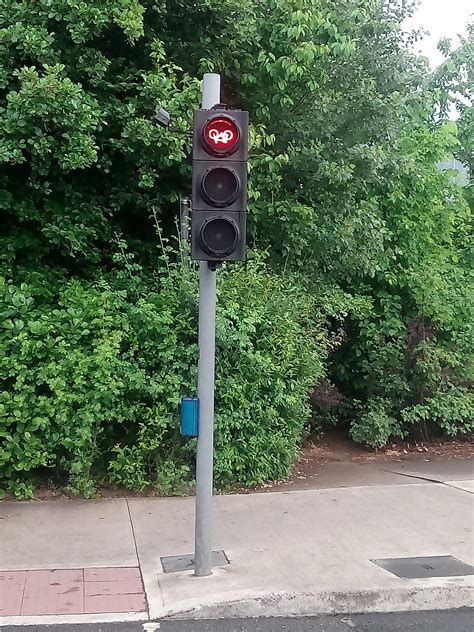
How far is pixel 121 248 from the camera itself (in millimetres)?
7680

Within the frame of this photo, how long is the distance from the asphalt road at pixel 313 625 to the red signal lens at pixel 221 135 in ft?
9.75

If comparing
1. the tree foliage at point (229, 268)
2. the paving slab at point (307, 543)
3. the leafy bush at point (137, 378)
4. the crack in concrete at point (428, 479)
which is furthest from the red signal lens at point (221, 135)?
the crack in concrete at point (428, 479)

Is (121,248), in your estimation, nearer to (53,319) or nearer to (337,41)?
(53,319)

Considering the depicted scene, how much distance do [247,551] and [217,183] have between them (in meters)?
2.78

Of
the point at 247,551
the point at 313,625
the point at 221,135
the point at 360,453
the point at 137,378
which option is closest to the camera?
the point at 313,625

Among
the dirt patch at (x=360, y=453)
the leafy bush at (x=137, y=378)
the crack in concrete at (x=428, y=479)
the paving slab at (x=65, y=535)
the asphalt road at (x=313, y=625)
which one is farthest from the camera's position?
the dirt patch at (x=360, y=453)

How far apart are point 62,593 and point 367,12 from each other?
6.70 meters

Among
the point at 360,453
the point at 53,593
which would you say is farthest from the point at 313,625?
the point at 360,453

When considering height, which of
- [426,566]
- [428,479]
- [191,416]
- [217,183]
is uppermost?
[217,183]

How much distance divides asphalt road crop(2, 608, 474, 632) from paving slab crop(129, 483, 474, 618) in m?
0.10

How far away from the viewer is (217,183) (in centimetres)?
477

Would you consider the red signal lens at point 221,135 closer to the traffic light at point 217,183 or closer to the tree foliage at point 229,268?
the traffic light at point 217,183

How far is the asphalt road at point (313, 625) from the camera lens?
14.3 ft

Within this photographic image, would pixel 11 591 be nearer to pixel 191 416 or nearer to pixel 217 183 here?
pixel 191 416
